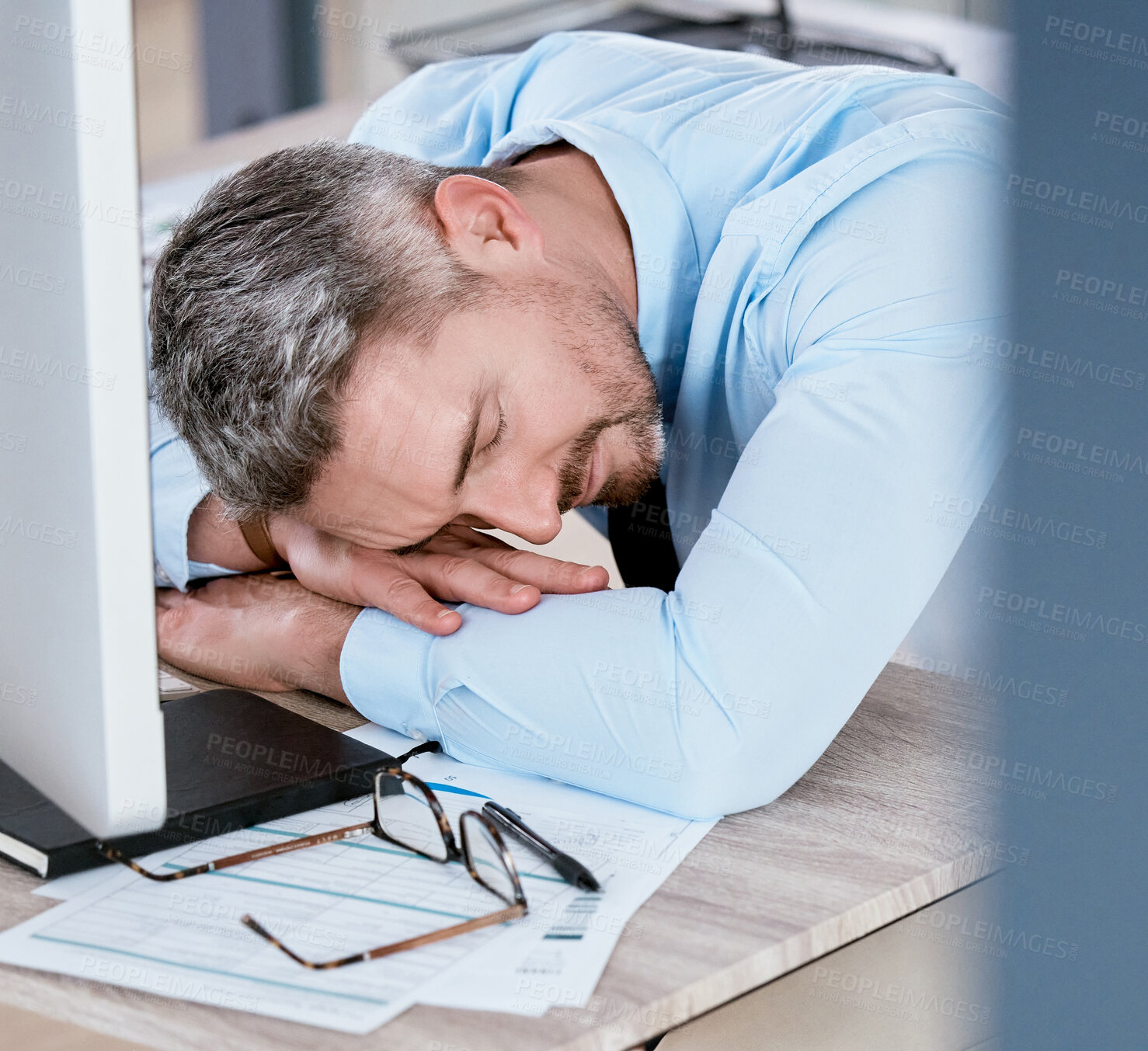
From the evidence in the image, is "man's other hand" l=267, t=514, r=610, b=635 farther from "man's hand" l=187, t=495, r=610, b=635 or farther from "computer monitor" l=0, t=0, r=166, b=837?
"computer monitor" l=0, t=0, r=166, b=837

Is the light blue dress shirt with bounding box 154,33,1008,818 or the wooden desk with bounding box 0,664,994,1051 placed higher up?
the light blue dress shirt with bounding box 154,33,1008,818

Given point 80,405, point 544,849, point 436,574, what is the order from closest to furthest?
1. point 80,405
2. point 544,849
3. point 436,574

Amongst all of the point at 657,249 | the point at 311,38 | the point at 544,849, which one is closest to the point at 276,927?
the point at 544,849

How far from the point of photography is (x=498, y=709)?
83cm

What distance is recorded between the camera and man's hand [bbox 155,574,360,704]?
0.96 meters

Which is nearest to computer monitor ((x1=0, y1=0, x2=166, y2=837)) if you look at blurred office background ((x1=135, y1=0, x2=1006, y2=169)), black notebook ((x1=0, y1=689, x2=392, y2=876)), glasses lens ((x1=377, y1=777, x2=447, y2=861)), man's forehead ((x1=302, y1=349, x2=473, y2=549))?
black notebook ((x1=0, y1=689, x2=392, y2=876))

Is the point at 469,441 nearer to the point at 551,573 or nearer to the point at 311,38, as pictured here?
the point at 551,573

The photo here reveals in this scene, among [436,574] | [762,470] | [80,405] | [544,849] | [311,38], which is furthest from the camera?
[311,38]

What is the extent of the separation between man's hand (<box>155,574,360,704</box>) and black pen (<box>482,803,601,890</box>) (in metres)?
0.24

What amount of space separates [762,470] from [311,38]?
4.08 metres

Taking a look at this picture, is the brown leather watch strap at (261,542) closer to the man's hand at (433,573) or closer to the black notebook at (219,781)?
the man's hand at (433,573)

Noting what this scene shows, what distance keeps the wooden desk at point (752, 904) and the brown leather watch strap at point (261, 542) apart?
0.85ft

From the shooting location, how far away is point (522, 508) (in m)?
0.95

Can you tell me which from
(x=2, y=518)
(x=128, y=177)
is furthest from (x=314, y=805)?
(x=128, y=177)
